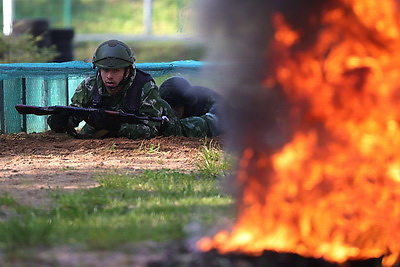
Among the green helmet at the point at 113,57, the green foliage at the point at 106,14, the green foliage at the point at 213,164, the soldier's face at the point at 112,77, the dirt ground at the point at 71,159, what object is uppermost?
the green helmet at the point at 113,57

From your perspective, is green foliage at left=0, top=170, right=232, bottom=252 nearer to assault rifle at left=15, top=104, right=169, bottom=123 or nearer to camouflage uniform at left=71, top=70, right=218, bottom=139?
assault rifle at left=15, top=104, right=169, bottom=123

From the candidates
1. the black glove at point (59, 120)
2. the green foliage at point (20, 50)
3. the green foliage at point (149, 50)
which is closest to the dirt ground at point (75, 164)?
the black glove at point (59, 120)

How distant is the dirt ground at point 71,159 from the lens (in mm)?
8248

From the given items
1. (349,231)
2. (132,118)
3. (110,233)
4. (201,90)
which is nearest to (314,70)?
(349,231)

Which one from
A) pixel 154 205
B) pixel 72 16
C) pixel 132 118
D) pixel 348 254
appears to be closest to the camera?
pixel 348 254

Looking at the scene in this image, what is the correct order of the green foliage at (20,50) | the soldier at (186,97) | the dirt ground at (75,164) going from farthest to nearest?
the green foliage at (20,50) < the soldier at (186,97) < the dirt ground at (75,164)

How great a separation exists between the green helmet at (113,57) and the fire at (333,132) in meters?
6.09

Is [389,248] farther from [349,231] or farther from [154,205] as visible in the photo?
[154,205]

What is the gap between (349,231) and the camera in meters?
5.72

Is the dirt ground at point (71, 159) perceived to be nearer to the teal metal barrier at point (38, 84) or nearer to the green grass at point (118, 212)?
the green grass at point (118, 212)

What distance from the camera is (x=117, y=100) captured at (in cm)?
1206

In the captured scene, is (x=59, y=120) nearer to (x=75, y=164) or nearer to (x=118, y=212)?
(x=75, y=164)

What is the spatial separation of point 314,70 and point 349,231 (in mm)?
969

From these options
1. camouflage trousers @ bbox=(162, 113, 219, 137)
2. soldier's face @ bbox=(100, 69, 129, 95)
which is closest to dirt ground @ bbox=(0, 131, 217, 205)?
camouflage trousers @ bbox=(162, 113, 219, 137)
